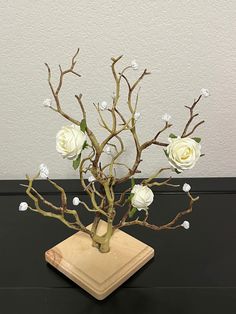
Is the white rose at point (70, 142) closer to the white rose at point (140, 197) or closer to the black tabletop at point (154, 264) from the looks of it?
the white rose at point (140, 197)

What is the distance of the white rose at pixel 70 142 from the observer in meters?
0.70

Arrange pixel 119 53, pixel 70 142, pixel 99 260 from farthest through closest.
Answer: pixel 119 53, pixel 99 260, pixel 70 142

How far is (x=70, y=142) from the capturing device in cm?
70

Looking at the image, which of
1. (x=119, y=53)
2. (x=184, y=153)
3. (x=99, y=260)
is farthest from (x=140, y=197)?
(x=119, y=53)

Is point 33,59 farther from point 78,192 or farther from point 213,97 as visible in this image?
point 213,97

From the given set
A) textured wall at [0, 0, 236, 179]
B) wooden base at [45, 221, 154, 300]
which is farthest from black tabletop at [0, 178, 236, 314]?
textured wall at [0, 0, 236, 179]

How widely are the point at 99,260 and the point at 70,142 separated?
334mm

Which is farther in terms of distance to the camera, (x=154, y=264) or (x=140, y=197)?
(x=154, y=264)

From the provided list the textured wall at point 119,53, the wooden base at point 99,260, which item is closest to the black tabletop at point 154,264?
the wooden base at point 99,260

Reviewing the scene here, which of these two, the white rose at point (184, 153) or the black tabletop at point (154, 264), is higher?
the white rose at point (184, 153)

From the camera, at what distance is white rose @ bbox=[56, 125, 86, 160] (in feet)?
2.30

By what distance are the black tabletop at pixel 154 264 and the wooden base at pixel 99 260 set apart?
22 mm

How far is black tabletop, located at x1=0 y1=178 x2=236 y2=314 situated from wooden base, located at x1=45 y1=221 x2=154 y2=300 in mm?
22

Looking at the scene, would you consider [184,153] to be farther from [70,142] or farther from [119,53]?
[119,53]
